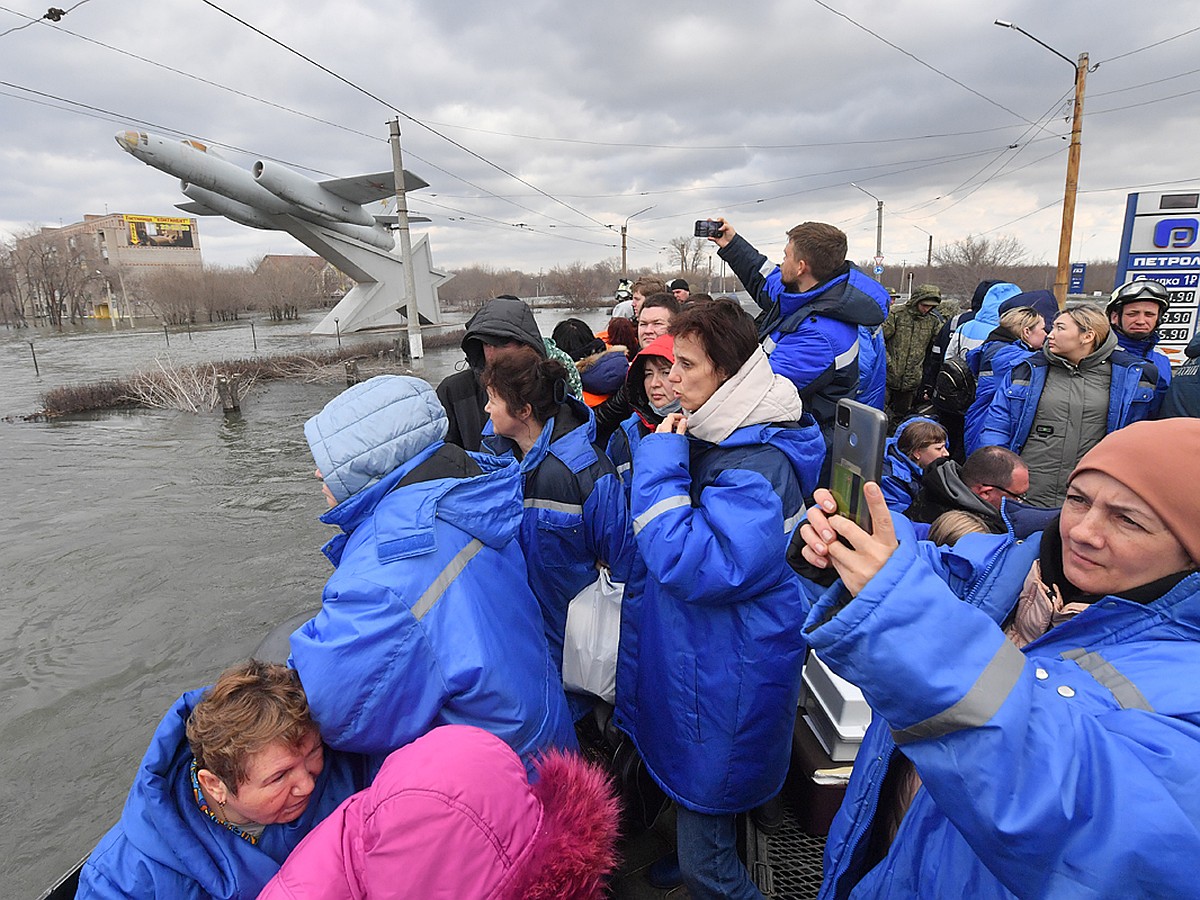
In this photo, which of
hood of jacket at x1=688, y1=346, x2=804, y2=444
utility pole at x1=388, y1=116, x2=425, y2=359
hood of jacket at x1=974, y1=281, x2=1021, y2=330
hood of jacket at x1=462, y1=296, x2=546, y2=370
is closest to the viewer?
hood of jacket at x1=688, y1=346, x2=804, y2=444

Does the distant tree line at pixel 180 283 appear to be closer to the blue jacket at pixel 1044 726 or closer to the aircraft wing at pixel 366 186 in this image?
the aircraft wing at pixel 366 186

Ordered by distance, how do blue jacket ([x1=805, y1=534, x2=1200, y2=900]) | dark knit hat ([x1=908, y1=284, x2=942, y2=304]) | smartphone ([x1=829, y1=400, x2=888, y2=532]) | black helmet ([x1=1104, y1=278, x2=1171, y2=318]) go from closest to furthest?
blue jacket ([x1=805, y1=534, x2=1200, y2=900])
smartphone ([x1=829, y1=400, x2=888, y2=532])
black helmet ([x1=1104, y1=278, x2=1171, y2=318])
dark knit hat ([x1=908, y1=284, x2=942, y2=304])

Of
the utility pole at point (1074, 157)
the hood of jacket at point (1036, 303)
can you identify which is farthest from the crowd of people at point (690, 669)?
the utility pole at point (1074, 157)

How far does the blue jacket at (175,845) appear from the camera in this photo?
48.5 inches

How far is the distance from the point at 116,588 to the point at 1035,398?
7878 mm

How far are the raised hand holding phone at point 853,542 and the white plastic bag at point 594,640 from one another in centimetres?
134

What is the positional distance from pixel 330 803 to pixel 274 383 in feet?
67.6

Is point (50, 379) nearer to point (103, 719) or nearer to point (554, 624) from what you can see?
point (103, 719)

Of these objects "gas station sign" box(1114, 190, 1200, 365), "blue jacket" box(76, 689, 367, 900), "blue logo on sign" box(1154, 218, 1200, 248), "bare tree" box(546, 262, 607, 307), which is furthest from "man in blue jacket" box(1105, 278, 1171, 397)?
"bare tree" box(546, 262, 607, 307)

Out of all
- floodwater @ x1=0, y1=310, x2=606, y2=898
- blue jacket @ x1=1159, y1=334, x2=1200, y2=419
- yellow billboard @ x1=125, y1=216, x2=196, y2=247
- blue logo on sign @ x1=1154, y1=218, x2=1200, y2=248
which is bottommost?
floodwater @ x1=0, y1=310, x2=606, y2=898

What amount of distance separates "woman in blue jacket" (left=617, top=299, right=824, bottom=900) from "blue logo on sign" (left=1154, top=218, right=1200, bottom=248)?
27.0 feet

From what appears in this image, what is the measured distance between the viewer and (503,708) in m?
1.48

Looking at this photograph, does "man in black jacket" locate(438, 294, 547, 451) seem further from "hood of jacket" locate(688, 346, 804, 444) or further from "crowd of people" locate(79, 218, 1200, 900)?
"hood of jacket" locate(688, 346, 804, 444)

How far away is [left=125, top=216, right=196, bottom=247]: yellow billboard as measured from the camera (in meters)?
75.7
